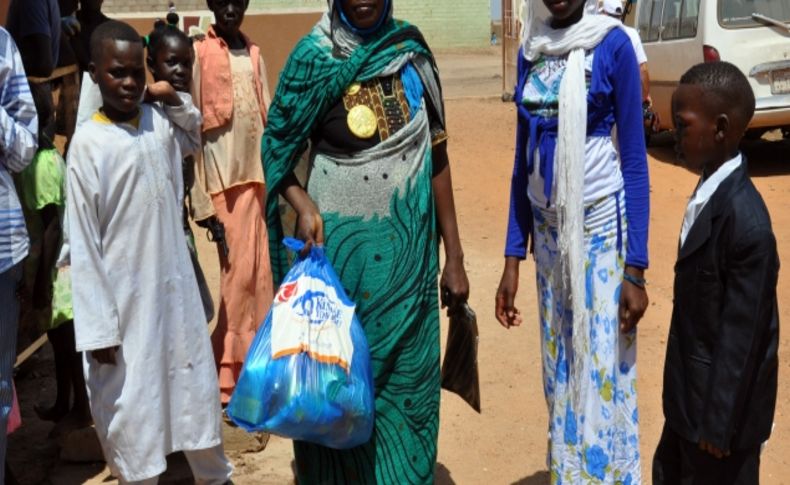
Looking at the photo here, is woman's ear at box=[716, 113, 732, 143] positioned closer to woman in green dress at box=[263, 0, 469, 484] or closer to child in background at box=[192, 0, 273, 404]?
woman in green dress at box=[263, 0, 469, 484]

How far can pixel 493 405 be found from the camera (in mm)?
5562

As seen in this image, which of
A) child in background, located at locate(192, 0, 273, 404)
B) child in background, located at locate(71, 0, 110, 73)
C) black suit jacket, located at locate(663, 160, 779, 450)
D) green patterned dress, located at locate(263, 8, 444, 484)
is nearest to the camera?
black suit jacket, located at locate(663, 160, 779, 450)

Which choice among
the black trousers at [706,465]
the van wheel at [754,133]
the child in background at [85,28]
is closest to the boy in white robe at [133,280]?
the black trousers at [706,465]

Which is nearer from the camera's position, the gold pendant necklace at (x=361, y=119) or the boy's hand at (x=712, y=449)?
the boy's hand at (x=712, y=449)

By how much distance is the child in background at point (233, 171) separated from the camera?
5.38m

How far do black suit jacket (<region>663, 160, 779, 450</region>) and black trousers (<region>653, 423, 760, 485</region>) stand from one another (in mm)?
80

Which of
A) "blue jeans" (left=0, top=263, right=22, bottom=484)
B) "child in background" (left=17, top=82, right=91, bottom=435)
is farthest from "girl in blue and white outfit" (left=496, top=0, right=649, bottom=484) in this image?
"child in background" (left=17, top=82, right=91, bottom=435)

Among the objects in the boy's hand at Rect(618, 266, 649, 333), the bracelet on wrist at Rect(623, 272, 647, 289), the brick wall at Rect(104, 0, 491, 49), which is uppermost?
the bracelet on wrist at Rect(623, 272, 647, 289)

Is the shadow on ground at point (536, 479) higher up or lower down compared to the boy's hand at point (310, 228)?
lower down

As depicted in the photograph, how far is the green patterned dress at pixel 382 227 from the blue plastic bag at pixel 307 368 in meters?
0.21

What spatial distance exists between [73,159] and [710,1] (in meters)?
8.39

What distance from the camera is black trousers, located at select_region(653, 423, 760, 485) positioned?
3.29 m

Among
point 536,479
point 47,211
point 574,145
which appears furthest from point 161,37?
point 536,479

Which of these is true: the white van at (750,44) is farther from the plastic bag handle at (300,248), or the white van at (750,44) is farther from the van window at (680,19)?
the plastic bag handle at (300,248)
